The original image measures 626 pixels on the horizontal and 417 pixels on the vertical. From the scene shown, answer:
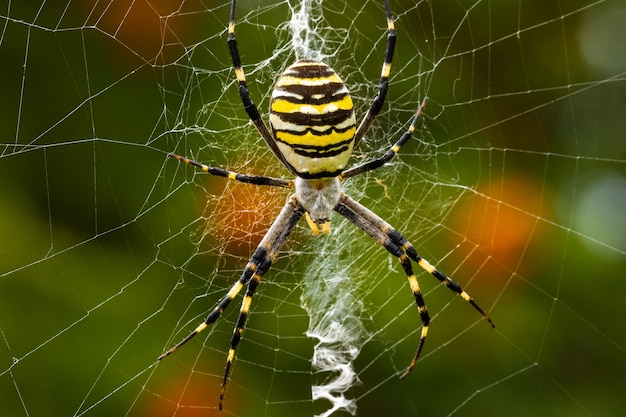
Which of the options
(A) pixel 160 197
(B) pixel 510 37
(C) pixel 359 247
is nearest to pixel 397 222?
(C) pixel 359 247

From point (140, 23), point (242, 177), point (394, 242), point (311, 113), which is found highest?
point (140, 23)

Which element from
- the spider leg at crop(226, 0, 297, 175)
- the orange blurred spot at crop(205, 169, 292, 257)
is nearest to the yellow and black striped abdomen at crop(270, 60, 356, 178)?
the spider leg at crop(226, 0, 297, 175)

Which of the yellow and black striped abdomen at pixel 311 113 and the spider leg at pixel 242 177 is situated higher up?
the yellow and black striped abdomen at pixel 311 113

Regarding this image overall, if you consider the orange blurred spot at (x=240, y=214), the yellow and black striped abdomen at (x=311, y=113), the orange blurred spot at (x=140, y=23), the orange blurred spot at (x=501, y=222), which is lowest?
the orange blurred spot at (x=501, y=222)

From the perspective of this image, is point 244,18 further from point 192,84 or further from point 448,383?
point 448,383

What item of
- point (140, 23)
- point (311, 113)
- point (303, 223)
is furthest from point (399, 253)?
point (140, 23)

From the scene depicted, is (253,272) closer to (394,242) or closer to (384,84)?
(394,242)

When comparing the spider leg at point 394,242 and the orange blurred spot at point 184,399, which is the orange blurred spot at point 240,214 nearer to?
the spider leg at point 394,242

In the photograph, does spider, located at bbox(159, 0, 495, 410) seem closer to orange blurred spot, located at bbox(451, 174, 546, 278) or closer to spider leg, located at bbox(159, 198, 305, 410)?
spider leg, located at bbox(159, 198, 305, 410)

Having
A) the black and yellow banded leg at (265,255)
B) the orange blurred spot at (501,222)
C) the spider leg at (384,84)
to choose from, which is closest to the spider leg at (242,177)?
the black and yellow banded leg at (265,255)
